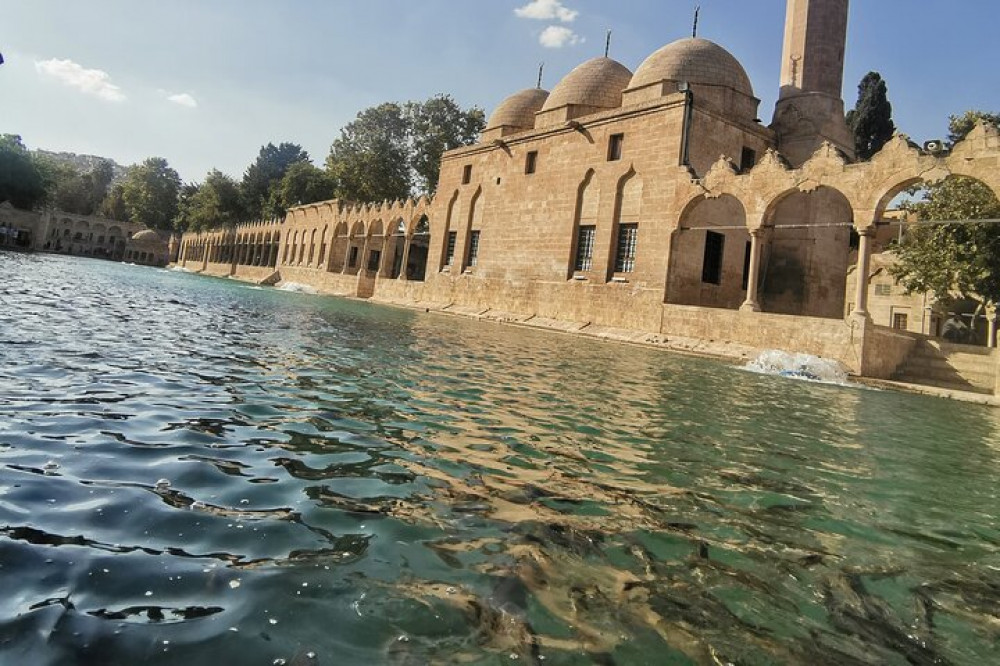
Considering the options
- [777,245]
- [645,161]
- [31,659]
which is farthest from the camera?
[777,245]

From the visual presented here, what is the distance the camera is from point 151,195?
88.4 metres

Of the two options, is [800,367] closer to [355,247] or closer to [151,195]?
[355,247]

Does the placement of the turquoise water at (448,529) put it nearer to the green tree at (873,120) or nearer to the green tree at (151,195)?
the green tree at (873,120)

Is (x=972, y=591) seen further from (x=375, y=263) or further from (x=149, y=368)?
A: (x=375, y=263)

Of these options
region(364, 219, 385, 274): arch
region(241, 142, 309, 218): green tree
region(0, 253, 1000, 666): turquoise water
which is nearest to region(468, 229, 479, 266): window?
region(364, 219, 385, 274): arch

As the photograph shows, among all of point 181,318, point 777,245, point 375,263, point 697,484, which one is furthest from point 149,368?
point 375,263

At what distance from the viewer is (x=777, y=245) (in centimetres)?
2255

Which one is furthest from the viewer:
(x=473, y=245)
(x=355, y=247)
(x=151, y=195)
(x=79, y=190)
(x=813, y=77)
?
(x=79, y=190)

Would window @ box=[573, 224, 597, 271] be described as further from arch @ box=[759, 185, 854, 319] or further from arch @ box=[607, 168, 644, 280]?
arch @ box=[759, 185, 854, 319]

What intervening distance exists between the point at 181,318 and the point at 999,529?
38.7 feet

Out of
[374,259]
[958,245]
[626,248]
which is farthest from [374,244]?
[958,245]

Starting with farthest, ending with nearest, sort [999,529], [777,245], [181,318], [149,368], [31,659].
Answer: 1. [777,245]
2. [181,318]
3. [149,368]
4. [999,529]
5. [31,659]

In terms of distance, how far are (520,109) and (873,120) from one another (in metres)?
21.9

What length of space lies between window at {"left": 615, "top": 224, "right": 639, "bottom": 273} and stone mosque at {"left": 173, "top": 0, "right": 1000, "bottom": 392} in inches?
2.7
